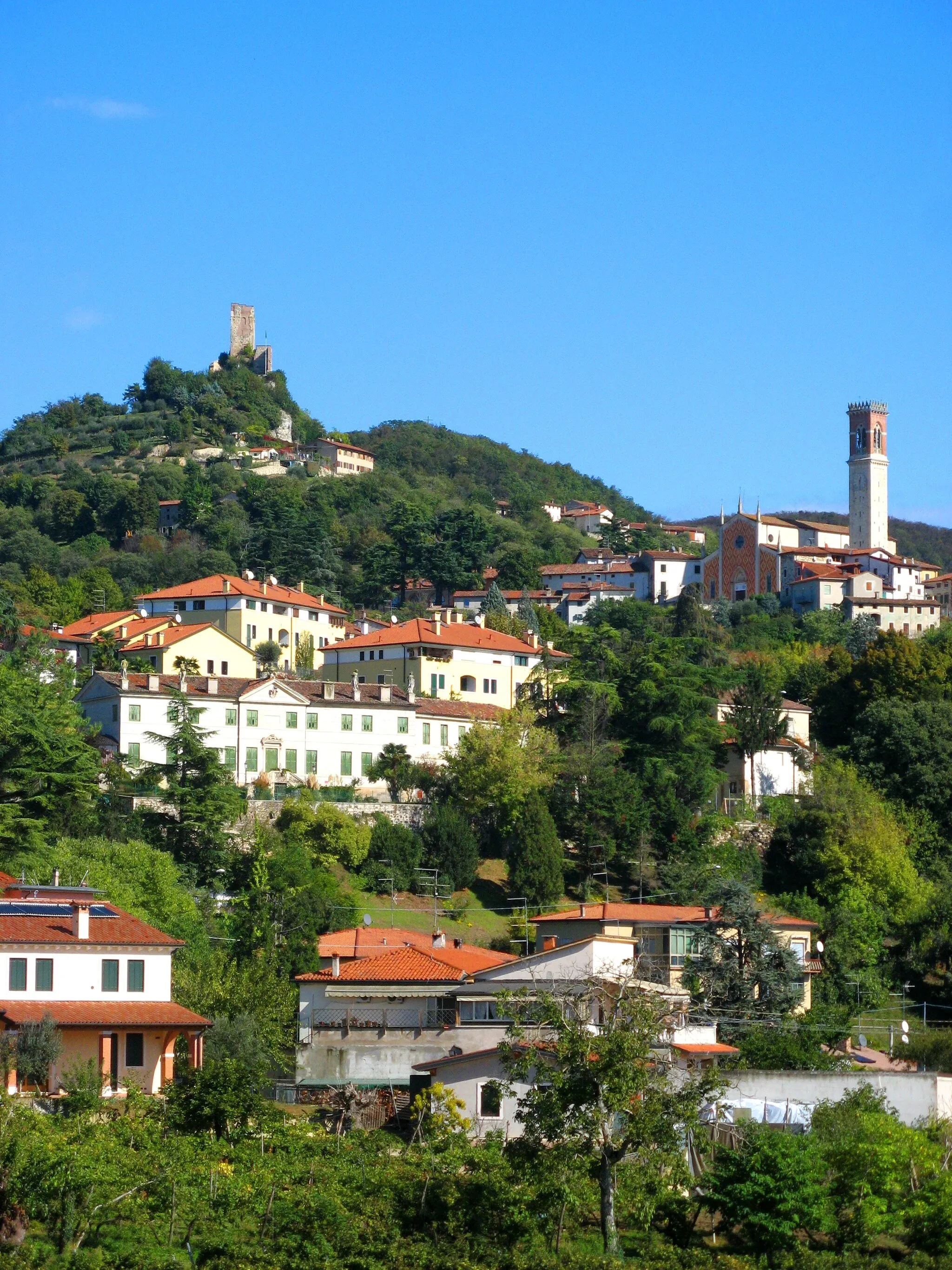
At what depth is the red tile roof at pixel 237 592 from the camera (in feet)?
322

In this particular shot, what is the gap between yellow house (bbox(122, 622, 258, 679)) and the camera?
85.6 metres

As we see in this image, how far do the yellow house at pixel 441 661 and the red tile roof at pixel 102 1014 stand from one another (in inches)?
1660

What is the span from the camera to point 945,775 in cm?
8019

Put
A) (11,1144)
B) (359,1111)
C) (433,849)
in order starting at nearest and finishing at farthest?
(11,1144), (359,1111), (433,849)

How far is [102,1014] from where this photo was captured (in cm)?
4241

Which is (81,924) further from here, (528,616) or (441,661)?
(528,616)

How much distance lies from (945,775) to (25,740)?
37.4 m

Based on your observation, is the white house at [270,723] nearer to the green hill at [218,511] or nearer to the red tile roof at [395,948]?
the red tile roof at [395,948]

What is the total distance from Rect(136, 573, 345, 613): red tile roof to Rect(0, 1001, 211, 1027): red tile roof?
2151 inches

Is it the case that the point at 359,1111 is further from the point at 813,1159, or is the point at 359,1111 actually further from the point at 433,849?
the point at 433,849

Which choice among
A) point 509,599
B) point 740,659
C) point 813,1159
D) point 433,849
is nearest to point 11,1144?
point 813,1159

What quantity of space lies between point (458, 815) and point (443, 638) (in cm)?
1739

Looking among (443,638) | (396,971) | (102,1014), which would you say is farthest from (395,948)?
(443,638)

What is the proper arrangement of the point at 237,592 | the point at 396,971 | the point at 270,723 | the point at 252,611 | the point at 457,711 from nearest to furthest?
the point at 396,971
the point at 270,723
the point at 457,711
the point at 237,592
the point at 252,611
